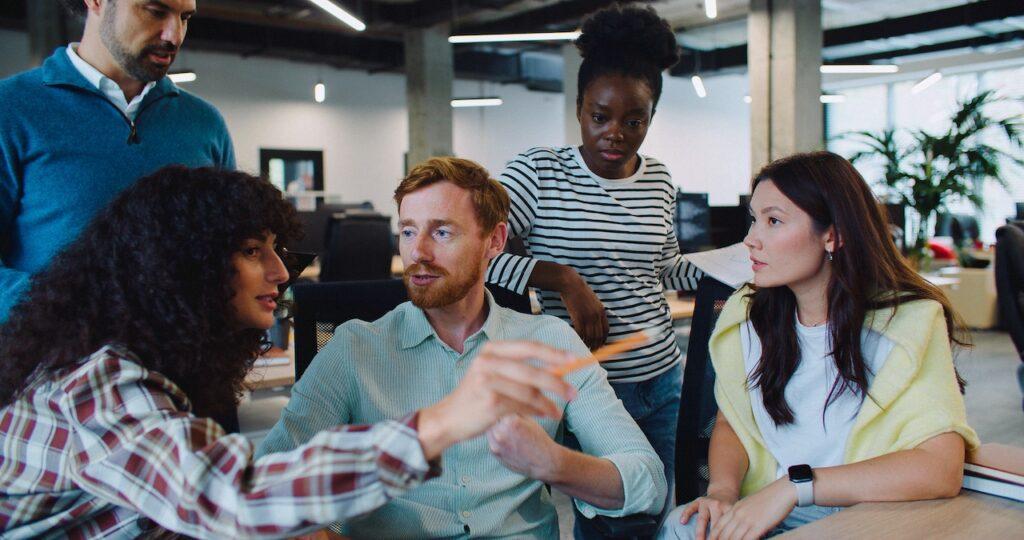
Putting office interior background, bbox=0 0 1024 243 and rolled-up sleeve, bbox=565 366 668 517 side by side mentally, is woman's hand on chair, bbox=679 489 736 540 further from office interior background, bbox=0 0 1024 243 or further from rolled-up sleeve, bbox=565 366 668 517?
office interior background, bbox=0 0 1024 243

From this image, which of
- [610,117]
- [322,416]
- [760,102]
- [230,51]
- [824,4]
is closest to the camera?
[322,416]

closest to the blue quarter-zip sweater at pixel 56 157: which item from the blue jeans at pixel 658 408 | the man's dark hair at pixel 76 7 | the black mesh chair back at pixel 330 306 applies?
the man's dark hair at pixel 76 7

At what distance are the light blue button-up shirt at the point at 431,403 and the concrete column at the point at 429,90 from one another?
9.66 meters

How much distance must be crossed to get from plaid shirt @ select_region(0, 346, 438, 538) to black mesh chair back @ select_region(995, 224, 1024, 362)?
14.2 ft

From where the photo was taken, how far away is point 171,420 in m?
0.95

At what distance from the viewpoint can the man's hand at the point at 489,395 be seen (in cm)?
91

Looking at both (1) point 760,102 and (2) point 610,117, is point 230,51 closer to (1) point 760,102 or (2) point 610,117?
(1) point 760,102

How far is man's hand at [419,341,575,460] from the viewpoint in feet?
3.00

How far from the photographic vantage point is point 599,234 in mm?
2092

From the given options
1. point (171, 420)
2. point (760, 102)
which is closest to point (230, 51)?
point (760, 102)

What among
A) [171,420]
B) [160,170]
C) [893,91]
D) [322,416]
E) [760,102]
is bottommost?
[322,416]

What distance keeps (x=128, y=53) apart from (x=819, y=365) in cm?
160

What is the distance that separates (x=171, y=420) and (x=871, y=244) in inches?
55.2

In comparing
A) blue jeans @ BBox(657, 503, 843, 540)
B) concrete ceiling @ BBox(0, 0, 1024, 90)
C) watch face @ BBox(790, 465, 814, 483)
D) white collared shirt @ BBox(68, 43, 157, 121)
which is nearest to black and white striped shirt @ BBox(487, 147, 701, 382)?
blue jeans @ BBox(657, 503, 843, 540)
